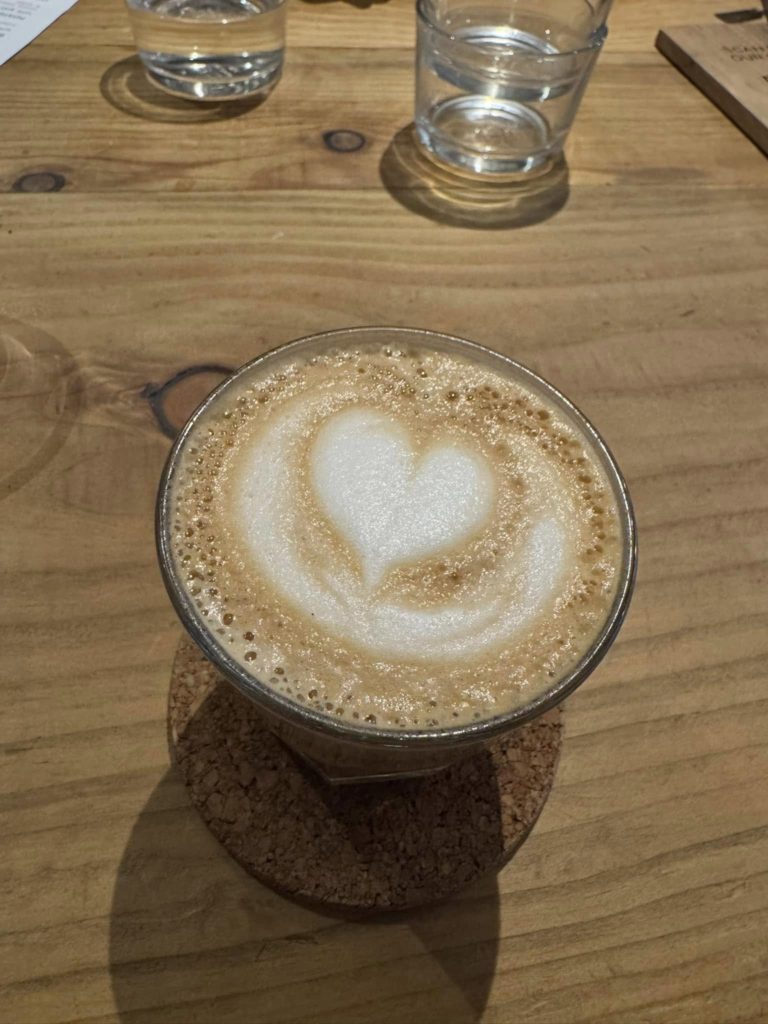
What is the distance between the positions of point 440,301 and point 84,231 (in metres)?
0.40

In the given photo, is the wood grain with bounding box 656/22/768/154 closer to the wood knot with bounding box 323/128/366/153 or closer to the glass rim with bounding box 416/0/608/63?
the glass rim with bounding box 416/0/608/63

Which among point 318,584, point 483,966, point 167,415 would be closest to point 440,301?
point 167,415

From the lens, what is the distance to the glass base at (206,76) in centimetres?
107

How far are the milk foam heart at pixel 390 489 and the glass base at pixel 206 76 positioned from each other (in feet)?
2.33

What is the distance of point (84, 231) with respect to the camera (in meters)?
0.94

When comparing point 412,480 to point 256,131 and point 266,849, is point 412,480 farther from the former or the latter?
point 256,131

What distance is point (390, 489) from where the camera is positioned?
1.82ft

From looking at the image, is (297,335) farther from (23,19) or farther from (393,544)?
(23,19)

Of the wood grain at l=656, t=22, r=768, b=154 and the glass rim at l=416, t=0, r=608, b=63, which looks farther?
the wood grain at l=656, t=22, r=768, b=154

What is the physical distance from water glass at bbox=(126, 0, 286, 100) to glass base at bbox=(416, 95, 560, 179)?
22 centimetres

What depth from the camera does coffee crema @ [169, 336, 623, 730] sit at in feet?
1.58

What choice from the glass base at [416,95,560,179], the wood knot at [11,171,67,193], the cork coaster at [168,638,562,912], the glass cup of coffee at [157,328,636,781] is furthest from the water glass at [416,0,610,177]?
the cork coaster at [168,638,562,912]

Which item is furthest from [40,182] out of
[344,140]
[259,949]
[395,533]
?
[259,949]

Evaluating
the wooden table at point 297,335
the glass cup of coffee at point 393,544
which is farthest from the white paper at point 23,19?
the glass cup of coffee at point 393,544
